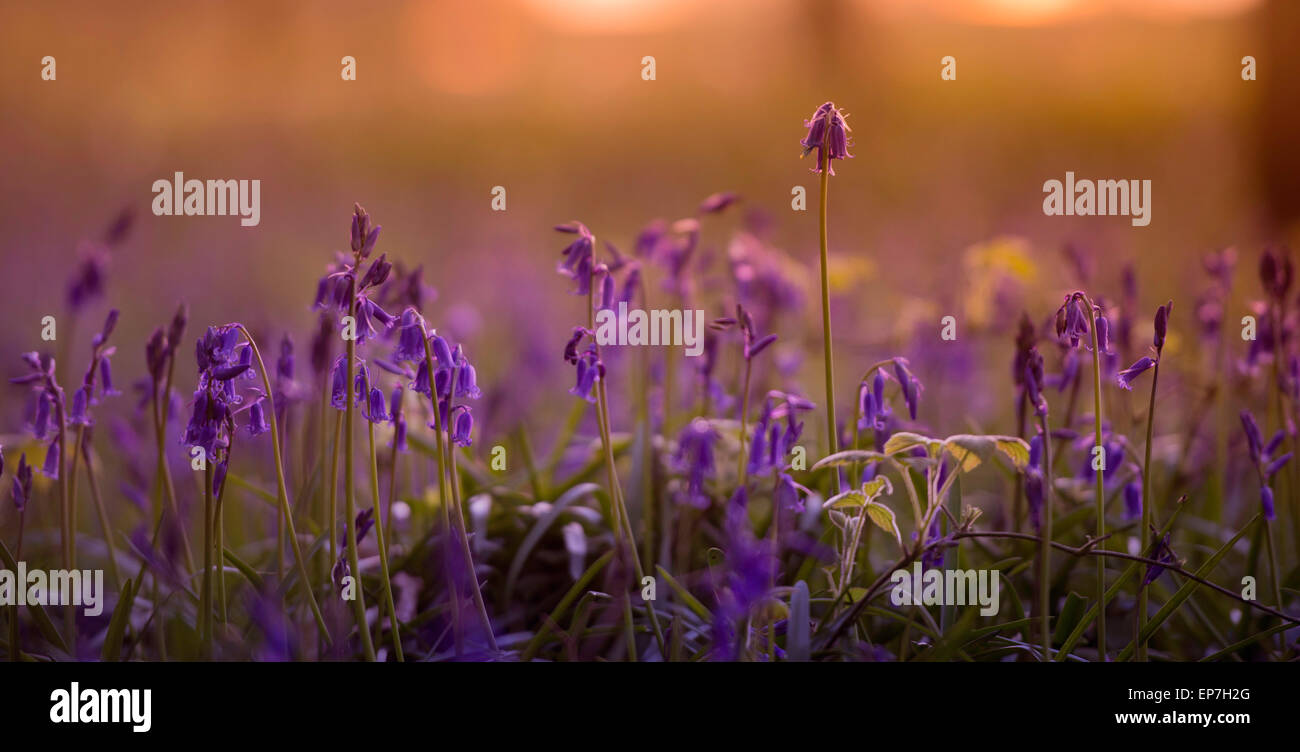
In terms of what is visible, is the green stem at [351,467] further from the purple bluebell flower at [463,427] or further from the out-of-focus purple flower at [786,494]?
the out-of-focus purple flower at [786,494]

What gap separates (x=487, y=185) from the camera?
576 centimetres

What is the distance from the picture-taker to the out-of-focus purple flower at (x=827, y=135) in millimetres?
1643

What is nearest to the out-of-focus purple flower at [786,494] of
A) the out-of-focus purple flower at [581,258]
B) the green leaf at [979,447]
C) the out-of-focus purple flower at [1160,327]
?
the green leaf at [979,447]

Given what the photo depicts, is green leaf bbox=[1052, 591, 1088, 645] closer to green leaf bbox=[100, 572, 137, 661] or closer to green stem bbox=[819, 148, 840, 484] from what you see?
green stem bbox=[819, 148, 840, 484]

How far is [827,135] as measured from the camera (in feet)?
5.40

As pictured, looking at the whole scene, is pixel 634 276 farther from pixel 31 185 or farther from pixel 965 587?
pixel 31 185

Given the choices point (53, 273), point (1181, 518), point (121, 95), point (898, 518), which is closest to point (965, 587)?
point (898, 518)

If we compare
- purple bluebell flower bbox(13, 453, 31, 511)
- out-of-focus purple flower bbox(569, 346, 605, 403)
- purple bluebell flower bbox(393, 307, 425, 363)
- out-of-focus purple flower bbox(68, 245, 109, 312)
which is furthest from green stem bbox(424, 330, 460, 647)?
out-of-focus purple flower bbox(68, 245, 109, 312)

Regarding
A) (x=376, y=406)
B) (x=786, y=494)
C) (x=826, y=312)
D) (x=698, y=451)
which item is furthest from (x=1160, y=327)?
(x=376, y=406)

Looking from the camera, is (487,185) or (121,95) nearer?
(121,95)

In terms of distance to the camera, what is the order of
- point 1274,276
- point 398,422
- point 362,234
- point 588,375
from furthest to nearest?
1. point 1274,276
2. point 398,422
3. point 588,375
4. point 362,234

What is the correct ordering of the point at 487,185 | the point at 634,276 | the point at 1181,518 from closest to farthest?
the point at 634,276 → the point at 1181,518 → the point at 487,185

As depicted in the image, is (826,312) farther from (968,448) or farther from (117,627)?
(117,627)
